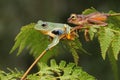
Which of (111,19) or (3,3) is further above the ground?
(3,3)

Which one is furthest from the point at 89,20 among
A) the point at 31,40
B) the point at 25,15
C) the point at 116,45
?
the point at 25,15

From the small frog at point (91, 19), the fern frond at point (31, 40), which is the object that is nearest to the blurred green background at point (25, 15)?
the fern frond at point (31, 40)

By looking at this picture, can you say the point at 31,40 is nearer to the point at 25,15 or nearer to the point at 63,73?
the point at 63,73

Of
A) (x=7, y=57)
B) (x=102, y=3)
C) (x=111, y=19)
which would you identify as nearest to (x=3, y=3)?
(x=7, y=57)

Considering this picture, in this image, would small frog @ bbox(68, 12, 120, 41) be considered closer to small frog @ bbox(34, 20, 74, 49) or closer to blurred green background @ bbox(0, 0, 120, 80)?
small frog @ bbox(34, 20, 74, 49)

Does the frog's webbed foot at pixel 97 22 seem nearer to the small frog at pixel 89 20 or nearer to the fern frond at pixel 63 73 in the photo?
the small frog at pixel 89 20

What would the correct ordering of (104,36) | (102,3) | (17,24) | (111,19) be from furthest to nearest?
1. (17,24)
2. (102,3)
3. (111,19)
4. (104,36)

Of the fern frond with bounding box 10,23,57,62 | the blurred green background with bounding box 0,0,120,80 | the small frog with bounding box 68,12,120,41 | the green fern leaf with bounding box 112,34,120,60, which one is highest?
the blurred green background with bounding box 0,0,120,80

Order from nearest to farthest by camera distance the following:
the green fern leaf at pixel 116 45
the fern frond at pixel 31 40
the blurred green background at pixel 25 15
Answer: the green fern leaf at pixel 116 45
the fern frond at pixel 31 40
the blurred green background at pixel 25 15

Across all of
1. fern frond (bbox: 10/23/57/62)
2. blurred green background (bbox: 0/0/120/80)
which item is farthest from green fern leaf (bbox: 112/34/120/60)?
blurred green background (bbox: 0/0/120/80)

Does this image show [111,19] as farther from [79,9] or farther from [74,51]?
[79,9]

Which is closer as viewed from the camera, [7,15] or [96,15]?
[96,15]
